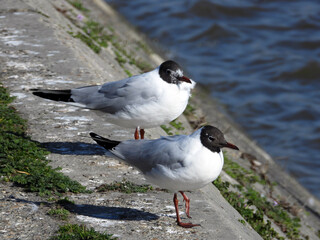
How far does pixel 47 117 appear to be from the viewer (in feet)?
23.4

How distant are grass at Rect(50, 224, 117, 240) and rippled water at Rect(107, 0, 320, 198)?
806 cm

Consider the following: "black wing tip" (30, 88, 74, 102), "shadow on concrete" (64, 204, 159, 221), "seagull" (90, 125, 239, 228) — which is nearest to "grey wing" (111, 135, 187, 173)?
"seagull" (90, 125, 239, 228)

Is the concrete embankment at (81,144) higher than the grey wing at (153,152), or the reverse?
the grey wing at (153,152)

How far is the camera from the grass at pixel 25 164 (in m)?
5.62

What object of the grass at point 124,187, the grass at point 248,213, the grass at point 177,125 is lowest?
the grass at point 248,213

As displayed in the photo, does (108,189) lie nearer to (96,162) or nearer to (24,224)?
(96,162)

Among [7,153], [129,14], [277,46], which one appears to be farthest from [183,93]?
[129,14]

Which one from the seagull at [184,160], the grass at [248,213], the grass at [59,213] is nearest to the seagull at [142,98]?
the seagull at [184,160]

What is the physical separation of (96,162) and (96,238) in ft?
5.26

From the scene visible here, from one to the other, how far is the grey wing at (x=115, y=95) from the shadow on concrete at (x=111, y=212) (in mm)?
1268

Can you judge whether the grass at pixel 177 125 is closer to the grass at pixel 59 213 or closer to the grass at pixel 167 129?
the grass at pixel 167 129

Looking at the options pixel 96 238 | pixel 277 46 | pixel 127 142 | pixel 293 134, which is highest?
pixel 127 142

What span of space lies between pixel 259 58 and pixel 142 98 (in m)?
11.4

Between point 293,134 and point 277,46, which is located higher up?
point 277,46
